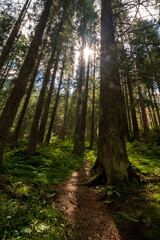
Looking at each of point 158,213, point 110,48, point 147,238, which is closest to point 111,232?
point 147,238

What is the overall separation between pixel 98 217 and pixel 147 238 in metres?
1.07

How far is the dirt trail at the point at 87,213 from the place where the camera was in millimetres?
2117

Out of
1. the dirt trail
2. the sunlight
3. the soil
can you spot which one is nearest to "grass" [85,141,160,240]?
the soil

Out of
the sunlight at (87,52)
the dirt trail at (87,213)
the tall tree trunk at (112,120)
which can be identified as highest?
the sunlight at (87,52)

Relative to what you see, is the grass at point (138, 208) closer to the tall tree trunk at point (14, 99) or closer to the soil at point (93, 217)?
the soil at point (93, 217)

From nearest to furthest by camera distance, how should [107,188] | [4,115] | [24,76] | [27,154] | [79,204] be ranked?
[79,204] → [107,188] → [4,115] → [24,76] → [27,154]

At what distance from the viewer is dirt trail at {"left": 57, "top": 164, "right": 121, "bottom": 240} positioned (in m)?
2.12

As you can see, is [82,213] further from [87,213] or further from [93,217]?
[93,217]

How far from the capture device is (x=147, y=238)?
69.7 inches

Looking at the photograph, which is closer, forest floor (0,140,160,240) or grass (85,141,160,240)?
forest floor (0,140,160,240)

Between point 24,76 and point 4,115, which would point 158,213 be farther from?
point 24,76

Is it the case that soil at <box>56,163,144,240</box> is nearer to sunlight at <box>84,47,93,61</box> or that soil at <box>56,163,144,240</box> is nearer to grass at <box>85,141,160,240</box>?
grass at <box>85,141,160,240</box>

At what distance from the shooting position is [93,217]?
2600mm

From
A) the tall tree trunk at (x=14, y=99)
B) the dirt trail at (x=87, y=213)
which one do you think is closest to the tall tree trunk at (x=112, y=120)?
the dirt trail at (x=87, y=213)
